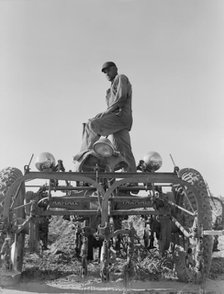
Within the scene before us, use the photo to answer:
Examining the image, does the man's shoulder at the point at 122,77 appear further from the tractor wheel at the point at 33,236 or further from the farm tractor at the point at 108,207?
the tractor wheel at the point at 33,236

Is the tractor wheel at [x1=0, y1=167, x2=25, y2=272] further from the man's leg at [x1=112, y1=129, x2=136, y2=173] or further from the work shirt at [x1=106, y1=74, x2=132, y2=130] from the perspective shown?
the work shirt at [x1=106, y1=74, x2=132, y2=130]

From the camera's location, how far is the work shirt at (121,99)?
769 centimetres

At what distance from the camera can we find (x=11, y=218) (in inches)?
213

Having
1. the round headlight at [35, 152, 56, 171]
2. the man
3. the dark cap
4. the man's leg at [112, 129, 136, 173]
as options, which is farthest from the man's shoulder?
the round headlight at [35, 152, 56, 171]

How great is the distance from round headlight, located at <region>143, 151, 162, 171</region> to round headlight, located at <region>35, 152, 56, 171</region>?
1.61 meters

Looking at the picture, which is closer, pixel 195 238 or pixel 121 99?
pixel 195 238

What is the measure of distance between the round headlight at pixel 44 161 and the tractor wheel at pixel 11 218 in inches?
12.7

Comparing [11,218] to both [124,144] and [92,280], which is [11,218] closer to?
[92,280]

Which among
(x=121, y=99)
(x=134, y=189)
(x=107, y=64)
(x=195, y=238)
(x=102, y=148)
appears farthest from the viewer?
(x=107, y=64)

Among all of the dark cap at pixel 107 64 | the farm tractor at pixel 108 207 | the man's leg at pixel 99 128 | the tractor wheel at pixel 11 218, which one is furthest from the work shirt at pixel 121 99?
the tractor wheel at pixel 11 218

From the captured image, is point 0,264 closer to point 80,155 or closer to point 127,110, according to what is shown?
point 80,155

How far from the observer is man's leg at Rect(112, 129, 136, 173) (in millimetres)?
7594

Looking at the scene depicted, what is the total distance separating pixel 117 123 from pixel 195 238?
3.05 meters

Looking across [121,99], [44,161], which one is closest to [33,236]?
[44,161]
